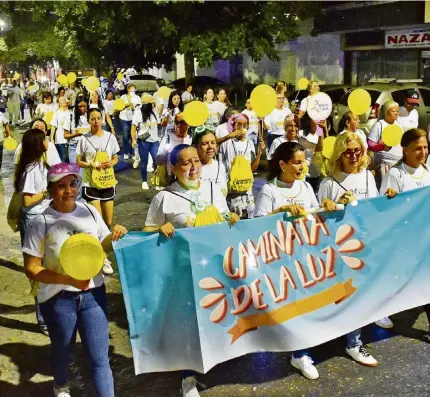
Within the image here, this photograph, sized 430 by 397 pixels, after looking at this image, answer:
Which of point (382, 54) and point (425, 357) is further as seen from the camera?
point (382, 54)

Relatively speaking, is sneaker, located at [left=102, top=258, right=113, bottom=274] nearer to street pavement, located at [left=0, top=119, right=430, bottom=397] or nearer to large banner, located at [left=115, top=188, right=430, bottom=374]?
street pavement, located at [left=0, top=119, right=430, bottom=397]

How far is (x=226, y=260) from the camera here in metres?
3.78

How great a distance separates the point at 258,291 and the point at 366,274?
938 millimetres

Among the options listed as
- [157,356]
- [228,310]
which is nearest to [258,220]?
[228,310]

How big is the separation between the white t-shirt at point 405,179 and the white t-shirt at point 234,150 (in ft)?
7.13

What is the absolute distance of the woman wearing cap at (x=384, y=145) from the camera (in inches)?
255

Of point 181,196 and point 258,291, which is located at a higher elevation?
point 181,196

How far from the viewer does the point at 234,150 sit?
6.52 m

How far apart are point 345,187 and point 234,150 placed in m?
2.37

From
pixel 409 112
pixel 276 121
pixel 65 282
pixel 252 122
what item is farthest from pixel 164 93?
pixel 65 282

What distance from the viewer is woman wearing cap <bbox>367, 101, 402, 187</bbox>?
6469 millimetres

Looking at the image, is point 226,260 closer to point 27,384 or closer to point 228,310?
point 228,310

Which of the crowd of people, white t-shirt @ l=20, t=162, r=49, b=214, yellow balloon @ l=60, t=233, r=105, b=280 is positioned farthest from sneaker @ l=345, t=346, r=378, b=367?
white t-shirt @ l=20, t=162, r=49, b=214

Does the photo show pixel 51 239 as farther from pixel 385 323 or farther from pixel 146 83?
pixel 146 83
